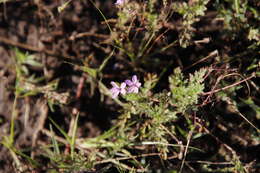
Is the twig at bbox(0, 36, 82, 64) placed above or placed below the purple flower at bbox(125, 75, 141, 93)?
above

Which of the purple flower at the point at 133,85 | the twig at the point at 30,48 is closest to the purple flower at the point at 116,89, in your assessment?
the purple flower at the point at 133,85

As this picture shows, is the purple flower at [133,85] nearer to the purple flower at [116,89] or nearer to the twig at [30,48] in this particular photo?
the purple flower at [116,89]

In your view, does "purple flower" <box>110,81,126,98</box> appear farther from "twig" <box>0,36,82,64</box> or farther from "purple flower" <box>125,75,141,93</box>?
"twig" <box>0,36,82,64</box>

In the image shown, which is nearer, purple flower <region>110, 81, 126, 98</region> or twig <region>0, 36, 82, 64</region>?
purple flower <region>110, 81, 126, 98</region>

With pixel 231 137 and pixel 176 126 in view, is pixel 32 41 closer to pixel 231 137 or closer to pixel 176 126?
pixel 176 126

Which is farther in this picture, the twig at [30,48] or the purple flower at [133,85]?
the twig at [30,48]

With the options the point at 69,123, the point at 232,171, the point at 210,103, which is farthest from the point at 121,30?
the point at 232,171

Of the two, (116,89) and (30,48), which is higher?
(30,48)

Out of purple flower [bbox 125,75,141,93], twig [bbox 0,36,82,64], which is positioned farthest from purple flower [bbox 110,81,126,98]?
twig [bbox 0,36,82,64]

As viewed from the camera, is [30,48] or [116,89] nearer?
[116,89]

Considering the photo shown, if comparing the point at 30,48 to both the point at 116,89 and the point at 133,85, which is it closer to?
the point at 116,89

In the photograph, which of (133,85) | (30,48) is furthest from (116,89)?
(30,48)

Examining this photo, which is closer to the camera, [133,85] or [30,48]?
[133,85]

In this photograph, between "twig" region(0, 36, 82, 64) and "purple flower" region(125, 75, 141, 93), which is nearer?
"purple flower" region(125, 75, 141, 93)
